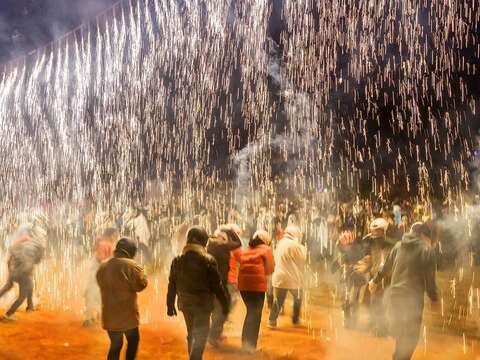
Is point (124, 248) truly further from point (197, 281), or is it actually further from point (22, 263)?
point (22, 263)

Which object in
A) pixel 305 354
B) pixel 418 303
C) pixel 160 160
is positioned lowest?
pixel 305 354

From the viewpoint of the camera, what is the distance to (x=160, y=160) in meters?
51.6

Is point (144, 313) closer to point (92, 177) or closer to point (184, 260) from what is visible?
point (184, 260)

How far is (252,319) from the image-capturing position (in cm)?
667

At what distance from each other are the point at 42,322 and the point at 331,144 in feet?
114

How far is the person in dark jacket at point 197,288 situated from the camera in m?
5.26

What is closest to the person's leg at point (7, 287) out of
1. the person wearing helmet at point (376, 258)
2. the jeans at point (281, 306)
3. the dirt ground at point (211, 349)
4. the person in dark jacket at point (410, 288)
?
the dirt ground at point (211, 349)

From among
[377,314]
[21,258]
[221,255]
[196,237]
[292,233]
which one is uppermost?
[196,237]

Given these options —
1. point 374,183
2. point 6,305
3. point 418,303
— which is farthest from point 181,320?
point 374,183

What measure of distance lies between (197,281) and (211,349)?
1967mm

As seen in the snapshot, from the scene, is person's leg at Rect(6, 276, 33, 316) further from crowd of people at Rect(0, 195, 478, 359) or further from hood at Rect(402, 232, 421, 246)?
hood at Rect(402, 232, 421, 246)

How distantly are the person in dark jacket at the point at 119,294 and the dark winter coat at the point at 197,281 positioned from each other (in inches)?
16.5

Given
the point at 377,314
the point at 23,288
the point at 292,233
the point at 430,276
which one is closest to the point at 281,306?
the point at 292,233

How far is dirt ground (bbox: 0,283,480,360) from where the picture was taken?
6484mm
